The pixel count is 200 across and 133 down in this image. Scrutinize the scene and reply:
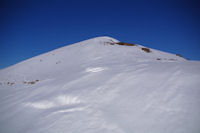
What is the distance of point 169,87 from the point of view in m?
3.06

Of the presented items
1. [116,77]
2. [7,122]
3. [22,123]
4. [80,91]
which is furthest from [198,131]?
[7,122]

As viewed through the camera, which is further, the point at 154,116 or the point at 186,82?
the point at 186,82

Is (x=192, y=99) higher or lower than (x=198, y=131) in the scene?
higher

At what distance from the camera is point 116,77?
175 inches

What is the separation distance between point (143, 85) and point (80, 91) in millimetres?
2176

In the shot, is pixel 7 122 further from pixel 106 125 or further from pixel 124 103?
pixel 124 103

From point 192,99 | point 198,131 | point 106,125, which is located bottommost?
point 198,131

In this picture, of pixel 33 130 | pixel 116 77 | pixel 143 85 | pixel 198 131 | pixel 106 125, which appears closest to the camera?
pixel 198 131

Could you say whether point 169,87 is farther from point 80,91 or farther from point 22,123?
point 22,123

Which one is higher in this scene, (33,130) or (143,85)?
(143,85)

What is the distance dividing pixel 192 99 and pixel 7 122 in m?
4.74

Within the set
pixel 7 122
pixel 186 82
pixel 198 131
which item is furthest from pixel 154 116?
pixel 7 122

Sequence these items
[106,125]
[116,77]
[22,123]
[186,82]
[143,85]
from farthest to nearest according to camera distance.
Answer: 1. [116,77]
2. [143,85]
3. [186,82]
4. [22,123]
5. [106,125]

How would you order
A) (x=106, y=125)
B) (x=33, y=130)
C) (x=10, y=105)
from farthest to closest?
(x=10, y=105) → (x=33, y=130) → (x=106, y=125)
